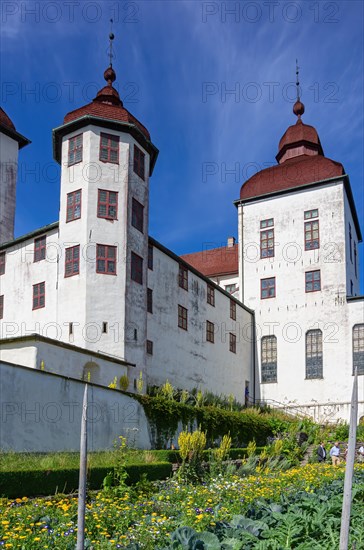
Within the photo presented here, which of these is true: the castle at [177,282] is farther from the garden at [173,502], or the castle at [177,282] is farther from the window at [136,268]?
the garden at [173,502]

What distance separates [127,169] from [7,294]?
25.6ft

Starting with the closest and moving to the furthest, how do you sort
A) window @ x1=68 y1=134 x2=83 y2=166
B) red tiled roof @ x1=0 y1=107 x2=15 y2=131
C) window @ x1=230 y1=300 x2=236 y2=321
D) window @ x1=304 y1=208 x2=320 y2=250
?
1. window @ x1=68 y1=134 x2=83 y2=166
2. window @ x1=230 y1=300 x2=236 y2=321
3. red tiled roof @ x1=0 y1=107 x2=15 y2=131
4. window @ x1=304 y1=208 x2=320 y2=250

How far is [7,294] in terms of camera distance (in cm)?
2994

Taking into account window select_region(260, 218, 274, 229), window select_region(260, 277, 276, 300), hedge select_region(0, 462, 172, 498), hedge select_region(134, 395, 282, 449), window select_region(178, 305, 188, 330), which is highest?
window select_region(260, 218, 274, 229)

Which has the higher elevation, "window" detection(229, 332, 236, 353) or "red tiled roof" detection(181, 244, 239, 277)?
"red tiled roof" detection(181, 244, 239, 277)

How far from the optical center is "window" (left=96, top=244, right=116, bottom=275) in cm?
2634

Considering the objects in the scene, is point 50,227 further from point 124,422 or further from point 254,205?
point 254,205

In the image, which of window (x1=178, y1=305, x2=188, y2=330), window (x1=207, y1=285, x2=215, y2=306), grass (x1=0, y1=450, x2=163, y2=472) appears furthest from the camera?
window (x1=207, y1=285, x2=215, y2=306)

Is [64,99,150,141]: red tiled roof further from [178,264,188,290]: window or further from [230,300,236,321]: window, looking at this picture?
[230,300,236,321]: window

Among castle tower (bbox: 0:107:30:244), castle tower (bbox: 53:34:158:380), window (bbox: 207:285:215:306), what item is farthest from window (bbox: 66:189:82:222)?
window (bbox: 207:285:215:306)

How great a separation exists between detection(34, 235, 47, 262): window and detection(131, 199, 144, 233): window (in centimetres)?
400

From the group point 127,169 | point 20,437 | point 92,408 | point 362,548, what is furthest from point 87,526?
point 127,169

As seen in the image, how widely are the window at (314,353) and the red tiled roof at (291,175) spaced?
9115 mm

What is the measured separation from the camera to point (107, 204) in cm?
2722
